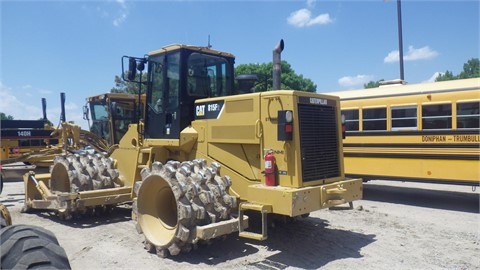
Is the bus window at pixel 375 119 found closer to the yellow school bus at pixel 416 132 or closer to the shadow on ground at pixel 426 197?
the yellow school bus at pixel 416 132

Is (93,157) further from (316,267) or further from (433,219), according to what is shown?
(433,219)

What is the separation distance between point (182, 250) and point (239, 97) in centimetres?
242

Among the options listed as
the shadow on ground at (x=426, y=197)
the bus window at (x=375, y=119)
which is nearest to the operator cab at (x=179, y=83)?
the bus window at (x=375, y=119)

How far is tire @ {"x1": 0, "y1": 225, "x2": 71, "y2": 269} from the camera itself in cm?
239

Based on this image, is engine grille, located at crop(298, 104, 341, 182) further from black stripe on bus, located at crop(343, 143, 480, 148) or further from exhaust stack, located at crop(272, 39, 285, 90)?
black stripe on bus, located at crop(343, 143, 480, 148)

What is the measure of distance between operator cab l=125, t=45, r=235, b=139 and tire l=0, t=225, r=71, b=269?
458 centimetres

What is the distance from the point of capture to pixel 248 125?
629 cm

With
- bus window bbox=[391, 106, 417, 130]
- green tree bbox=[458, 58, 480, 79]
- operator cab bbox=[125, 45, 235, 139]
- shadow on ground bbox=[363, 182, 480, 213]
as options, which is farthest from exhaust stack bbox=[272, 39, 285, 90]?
green tree bbox=[458, 58, 480, 79]

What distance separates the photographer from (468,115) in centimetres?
963

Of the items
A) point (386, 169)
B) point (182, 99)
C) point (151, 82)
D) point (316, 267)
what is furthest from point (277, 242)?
point (386, 169)

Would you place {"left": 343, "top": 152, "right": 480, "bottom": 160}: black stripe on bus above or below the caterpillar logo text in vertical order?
below

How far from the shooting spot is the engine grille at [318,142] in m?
5.97

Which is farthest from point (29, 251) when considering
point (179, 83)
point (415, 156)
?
point (415, 156)

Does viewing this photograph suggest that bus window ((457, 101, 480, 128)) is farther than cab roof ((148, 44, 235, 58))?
Yes
